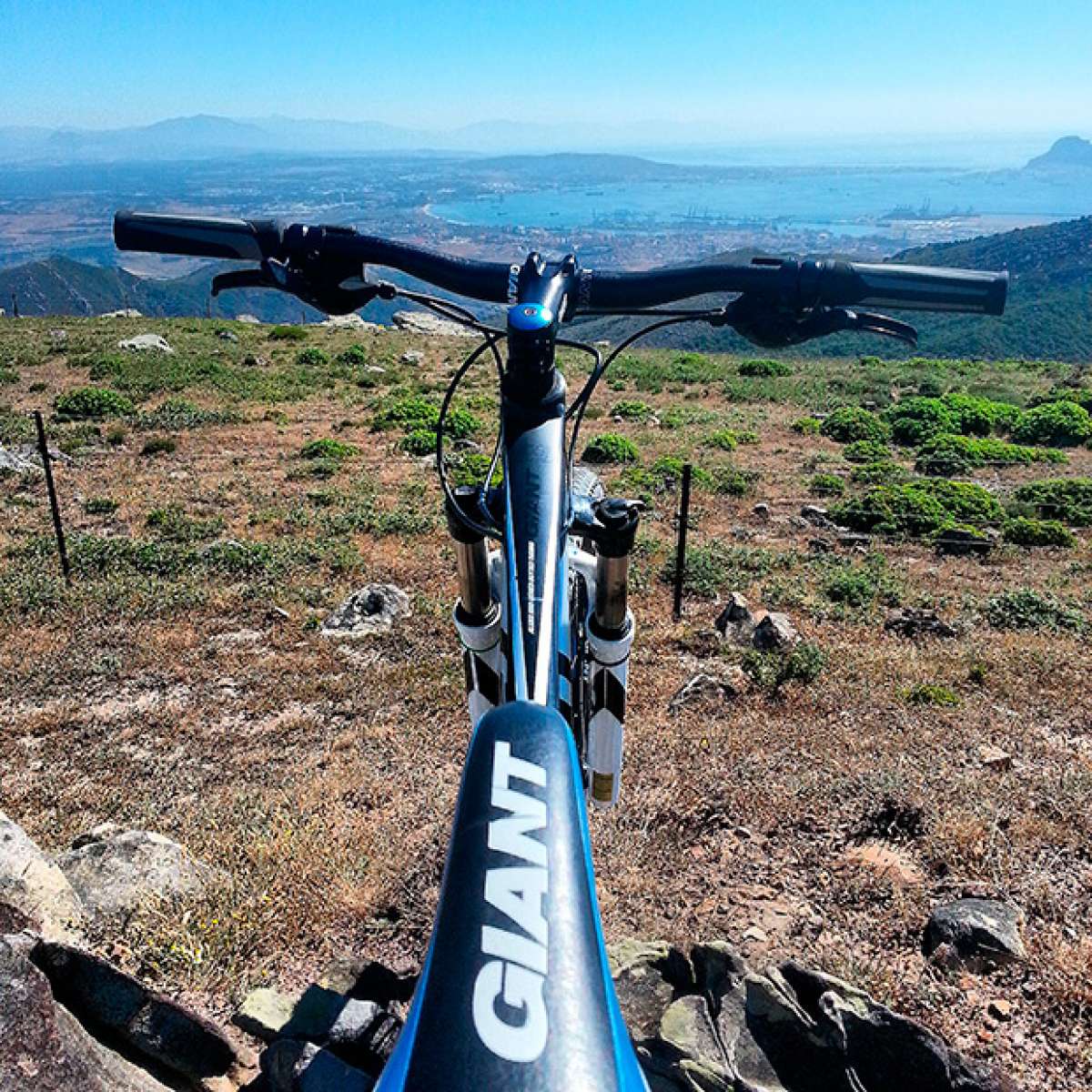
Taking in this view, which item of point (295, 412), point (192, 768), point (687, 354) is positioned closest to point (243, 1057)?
point (192, 768)

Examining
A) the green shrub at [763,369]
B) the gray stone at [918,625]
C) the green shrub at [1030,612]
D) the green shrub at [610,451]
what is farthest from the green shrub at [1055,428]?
the gray stone at [918,625]

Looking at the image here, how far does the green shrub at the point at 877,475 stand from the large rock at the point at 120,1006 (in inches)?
623

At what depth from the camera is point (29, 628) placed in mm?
9094

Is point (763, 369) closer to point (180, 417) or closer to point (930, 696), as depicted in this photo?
point (180, 417)

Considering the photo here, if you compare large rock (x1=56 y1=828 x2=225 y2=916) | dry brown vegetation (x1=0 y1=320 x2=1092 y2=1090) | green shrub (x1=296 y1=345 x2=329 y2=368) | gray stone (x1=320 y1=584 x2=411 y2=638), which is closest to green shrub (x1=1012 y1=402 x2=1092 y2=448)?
dry brown vegetation (x1=0 y1=320 x2=1092 y2=1090)

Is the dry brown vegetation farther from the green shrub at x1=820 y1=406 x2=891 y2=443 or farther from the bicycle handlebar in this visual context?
the green shrub at x1=820 y1=406 x2=891 y2=443

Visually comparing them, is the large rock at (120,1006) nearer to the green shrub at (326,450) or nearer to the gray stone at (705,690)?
the gray stone at (705,690)

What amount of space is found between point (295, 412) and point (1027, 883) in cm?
2054

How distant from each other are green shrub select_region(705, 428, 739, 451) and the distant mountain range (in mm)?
14601

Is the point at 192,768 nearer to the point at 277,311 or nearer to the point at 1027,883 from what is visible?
the point at 1027,883

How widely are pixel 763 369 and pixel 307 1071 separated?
1271 inches

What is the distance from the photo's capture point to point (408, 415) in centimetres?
2170

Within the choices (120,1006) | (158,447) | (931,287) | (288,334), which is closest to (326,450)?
(158,447)

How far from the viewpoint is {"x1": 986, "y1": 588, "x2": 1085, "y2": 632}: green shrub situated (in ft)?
31.7
